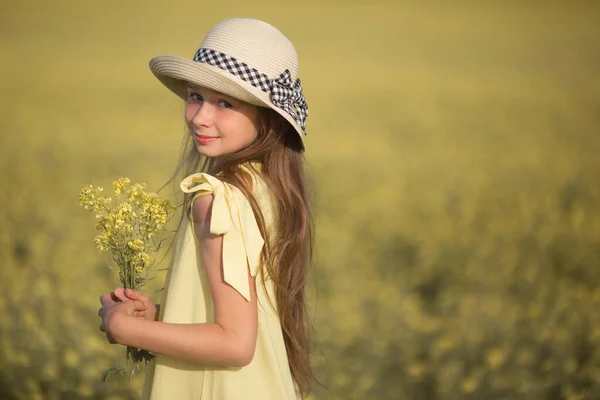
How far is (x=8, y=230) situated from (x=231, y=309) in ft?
12.0

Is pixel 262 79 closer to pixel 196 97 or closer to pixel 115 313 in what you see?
pixel 196 97

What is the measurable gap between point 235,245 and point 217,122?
0.32 metres

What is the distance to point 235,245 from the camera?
2182mm

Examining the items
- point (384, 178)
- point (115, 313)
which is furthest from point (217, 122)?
point (384, 178)

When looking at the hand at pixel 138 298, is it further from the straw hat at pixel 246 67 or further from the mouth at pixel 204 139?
the straw hat at pixel 246 67

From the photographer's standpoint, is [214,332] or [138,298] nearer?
[214,332]

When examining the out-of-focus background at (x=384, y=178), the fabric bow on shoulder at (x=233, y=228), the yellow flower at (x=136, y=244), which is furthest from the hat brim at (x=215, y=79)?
the out-of-focus background at (x=384, y=178)

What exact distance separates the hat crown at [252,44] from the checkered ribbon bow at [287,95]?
0.02 metres

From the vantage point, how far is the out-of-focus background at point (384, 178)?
4816mm

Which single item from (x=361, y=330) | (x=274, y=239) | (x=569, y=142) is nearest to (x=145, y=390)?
(x=274, y=239)

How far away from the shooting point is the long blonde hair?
2.33 m

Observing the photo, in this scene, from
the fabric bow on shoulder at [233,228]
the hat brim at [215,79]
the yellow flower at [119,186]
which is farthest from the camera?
the yellow flower at [119,186]

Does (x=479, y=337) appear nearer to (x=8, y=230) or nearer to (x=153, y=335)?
(x=8, y=230)

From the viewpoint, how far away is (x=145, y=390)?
2395mm
